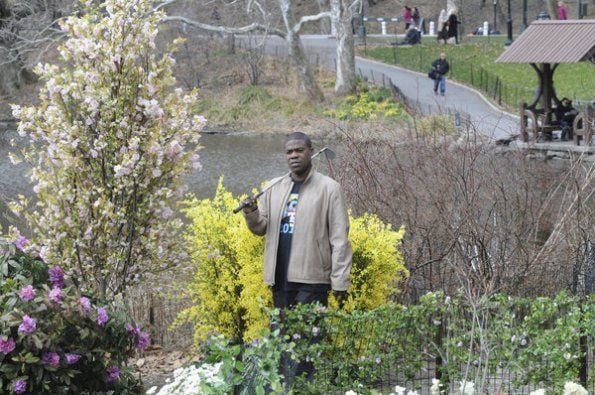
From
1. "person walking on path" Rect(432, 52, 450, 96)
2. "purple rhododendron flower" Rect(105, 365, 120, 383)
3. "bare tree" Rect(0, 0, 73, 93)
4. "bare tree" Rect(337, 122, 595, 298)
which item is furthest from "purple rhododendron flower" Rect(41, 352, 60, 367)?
"person walking on path" Rect(432, 52, 450, 96)

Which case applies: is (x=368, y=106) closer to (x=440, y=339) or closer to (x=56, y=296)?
(x=440, y=339)

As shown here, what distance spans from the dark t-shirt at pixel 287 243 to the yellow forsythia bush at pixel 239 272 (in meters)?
0.58

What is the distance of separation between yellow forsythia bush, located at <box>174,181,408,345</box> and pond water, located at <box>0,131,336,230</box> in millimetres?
11088

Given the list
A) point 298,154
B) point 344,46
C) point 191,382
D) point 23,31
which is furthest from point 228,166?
point 191,382

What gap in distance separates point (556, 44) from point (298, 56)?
48.1 feet

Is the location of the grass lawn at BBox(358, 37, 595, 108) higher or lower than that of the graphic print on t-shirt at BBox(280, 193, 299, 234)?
lower

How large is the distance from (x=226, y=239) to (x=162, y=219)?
1.78 ft

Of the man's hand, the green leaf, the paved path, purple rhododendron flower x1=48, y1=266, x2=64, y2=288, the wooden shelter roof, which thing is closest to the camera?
the green leaf

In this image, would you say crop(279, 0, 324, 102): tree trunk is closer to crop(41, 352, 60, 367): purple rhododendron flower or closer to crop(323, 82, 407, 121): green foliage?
crop(323, 82, 407, 121): green foliage

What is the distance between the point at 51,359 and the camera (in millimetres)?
7590

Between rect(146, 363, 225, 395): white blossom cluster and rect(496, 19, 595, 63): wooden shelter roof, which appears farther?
rect(496, 19, 595, 63): wooden shelter roof

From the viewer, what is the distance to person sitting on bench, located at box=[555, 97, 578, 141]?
28797 mm

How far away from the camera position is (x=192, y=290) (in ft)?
32.0

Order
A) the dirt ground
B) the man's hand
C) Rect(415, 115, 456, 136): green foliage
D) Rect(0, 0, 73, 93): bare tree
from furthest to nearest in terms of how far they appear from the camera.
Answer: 1. Rect(0, 0, 73, 93): bare tree
2. Rect(415, 115, 456, 136): green foliage
3. the dirt ground
4. the man's hand
